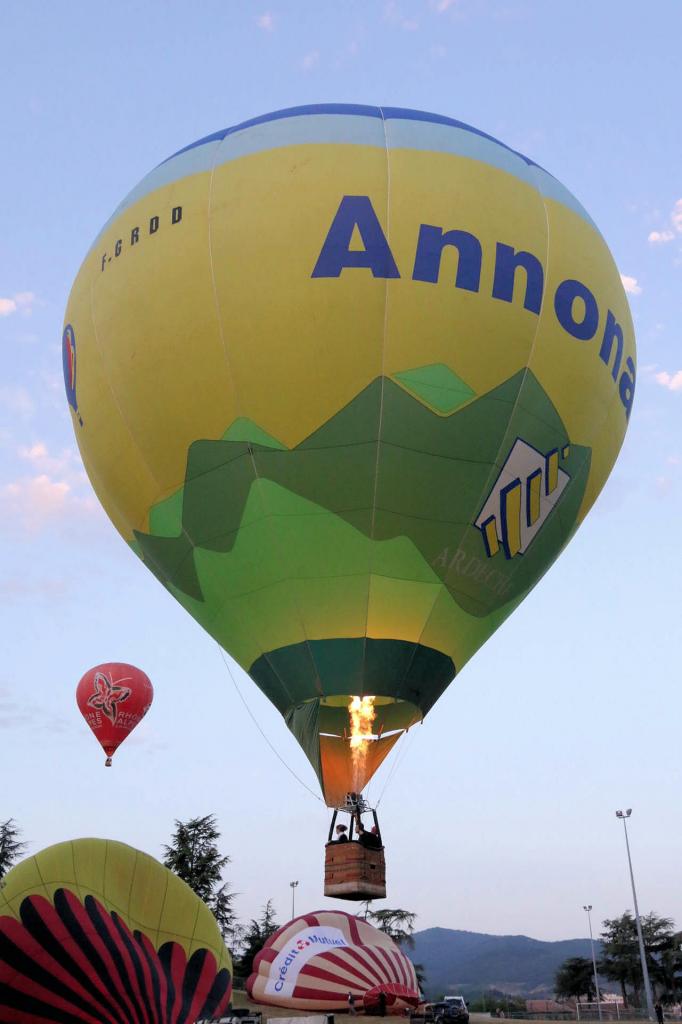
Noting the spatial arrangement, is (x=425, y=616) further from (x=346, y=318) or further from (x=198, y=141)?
(x=198, y=141)

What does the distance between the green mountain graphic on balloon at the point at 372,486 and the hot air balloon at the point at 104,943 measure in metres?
5.18

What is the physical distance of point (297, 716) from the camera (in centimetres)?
1527

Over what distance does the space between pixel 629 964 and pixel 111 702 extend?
4874 cm

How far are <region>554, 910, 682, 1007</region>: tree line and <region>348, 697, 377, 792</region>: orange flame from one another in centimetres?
4843

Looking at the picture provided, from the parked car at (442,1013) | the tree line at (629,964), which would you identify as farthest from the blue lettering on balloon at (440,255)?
the tree line at (629,964)

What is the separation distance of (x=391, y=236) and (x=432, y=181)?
124 centimetres

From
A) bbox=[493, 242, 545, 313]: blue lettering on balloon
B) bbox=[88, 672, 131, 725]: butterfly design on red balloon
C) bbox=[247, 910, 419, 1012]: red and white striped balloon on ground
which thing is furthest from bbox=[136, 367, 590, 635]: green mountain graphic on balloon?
bbox=[88, 672, 131, 725]: butterfly design on red balloon

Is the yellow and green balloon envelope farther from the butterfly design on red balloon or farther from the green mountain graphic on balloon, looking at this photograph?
the butterfly design on red balloon

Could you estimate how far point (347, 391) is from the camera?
45.9ft

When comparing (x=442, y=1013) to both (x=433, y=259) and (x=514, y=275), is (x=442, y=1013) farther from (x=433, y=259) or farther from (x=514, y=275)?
(x=433, y=259)

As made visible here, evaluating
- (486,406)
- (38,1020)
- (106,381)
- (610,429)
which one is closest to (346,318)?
(486,406)

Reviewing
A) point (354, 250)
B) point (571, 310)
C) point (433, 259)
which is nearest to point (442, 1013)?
point (571, 310)

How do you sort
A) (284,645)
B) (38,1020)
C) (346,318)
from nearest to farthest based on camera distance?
(38,1020)
(346,318)
(284,645)

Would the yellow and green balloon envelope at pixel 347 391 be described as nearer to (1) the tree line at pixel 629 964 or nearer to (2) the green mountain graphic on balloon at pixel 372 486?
(2) the green mountain graphic on balloon at pixel 372 486
